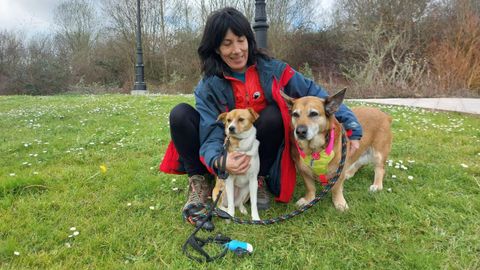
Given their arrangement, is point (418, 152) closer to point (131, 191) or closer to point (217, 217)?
point (217, 217)

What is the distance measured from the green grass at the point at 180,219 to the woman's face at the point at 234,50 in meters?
1.32

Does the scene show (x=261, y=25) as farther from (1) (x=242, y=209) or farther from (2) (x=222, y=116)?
(1) (x=242, y=209)

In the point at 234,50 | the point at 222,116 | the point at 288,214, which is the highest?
the point at 234,50

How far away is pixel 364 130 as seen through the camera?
342 centimetres

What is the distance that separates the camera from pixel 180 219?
2.77 metres

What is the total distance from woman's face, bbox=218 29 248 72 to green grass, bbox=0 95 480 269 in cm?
132

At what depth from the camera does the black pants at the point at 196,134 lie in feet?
9.60

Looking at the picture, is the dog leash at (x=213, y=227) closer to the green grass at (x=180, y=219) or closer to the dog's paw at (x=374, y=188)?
the green grass at (x=180, y=219)

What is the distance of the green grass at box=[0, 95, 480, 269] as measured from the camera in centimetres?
221

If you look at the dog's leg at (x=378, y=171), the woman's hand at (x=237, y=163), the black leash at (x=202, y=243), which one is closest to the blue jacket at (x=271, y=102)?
the woman's hand at (x=237, y=163)

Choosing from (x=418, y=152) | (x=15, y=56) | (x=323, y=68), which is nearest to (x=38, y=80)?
(x=15, y=56)

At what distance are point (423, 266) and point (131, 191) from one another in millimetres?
2491

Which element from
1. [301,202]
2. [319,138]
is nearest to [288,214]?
[301,202]

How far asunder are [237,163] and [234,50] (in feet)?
3.13
